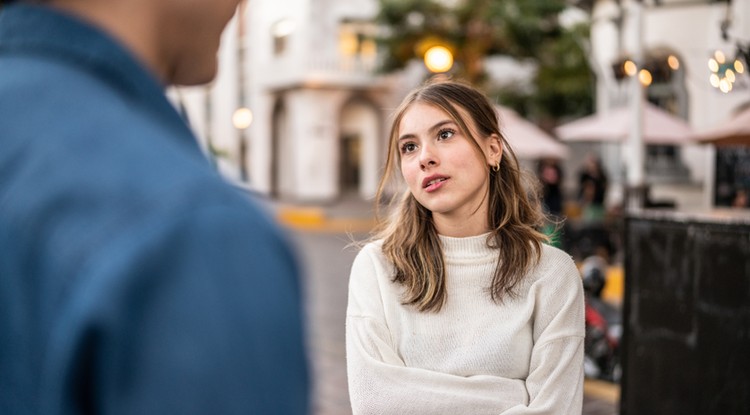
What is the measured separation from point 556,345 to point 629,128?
1241cm

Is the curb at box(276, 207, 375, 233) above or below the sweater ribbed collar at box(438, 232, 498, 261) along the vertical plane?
below

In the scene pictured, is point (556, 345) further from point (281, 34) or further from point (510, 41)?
point (281, 34)

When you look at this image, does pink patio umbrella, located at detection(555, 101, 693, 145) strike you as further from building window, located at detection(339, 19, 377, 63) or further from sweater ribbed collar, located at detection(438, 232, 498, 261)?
building window, located at detection(339, 19, 377, 63)

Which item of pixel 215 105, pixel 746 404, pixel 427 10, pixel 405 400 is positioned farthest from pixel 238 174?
pixel 215 105

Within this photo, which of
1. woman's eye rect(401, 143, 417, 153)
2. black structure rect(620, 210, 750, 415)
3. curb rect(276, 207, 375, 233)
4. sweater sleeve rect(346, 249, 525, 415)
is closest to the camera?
sweater sleeve rect(346, 249, 525, 415)

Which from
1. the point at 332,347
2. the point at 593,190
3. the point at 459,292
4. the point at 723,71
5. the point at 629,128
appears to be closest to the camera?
the point at 459,292

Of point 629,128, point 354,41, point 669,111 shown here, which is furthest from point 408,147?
point 354,41

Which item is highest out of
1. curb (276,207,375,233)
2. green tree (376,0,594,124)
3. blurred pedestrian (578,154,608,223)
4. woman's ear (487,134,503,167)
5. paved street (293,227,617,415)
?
green tree (376,0,594,124)

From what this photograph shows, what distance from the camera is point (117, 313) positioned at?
0.70 meters

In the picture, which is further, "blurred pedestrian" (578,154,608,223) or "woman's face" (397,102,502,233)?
"blurred pedestrian" (578,154,608,223)

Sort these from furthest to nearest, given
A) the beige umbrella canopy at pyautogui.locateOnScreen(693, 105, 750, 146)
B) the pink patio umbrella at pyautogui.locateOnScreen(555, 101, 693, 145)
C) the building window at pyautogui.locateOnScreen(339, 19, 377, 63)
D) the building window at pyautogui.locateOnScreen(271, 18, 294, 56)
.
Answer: the building window at pyautogui.locateOnScreen(271, 18, 294, 56) → the building window at pyautogui.locateOnScreen(339, 19, 377, 63) → the pink patio umbrella at pyautogui.locateOnScreen(555, 101, 693, 145) → the beige umbrella canopy at pyautogui.locateOnScreen(693, 105, 750, 146)

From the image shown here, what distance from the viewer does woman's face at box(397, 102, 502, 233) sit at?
7.60ft

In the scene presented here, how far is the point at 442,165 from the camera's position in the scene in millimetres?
2318

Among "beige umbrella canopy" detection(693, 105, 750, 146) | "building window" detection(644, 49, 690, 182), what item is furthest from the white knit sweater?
"building window" detection(644, 49, 690, 182)
